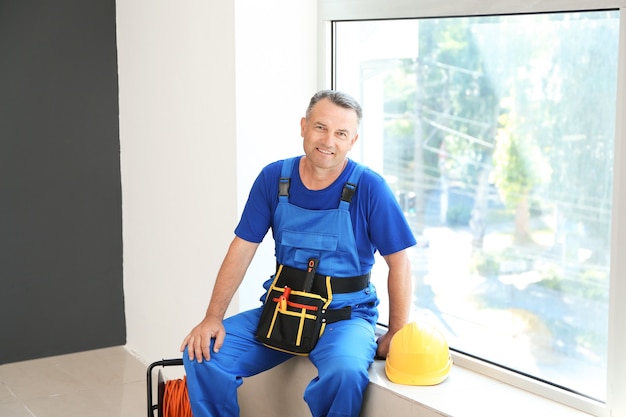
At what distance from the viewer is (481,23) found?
9.25 feet

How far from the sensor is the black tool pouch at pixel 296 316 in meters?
2.72

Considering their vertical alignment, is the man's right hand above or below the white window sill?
above

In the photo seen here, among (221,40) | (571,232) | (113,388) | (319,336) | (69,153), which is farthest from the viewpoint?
(69,153)

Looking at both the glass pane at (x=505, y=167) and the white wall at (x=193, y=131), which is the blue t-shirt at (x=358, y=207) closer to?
the glass pane at (x=505, y=167)

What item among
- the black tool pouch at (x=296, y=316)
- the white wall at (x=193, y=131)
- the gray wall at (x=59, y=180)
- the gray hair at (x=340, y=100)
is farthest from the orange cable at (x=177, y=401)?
the gray wall at (x=59, y=180)

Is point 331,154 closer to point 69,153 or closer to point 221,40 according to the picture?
point 221,40

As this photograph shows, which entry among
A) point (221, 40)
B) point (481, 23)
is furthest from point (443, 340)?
point (221, 40)

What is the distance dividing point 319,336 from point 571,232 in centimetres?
83

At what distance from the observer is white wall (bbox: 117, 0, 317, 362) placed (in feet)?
11.0

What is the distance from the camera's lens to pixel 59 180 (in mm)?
4277

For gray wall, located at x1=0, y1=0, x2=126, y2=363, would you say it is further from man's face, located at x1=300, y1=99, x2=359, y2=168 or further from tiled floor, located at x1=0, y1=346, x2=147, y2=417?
man's face, located at x1=300, y1=99, x2=359, y2=168

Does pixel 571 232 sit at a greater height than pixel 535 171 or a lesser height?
lesser

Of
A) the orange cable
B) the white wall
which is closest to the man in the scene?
the orange cable

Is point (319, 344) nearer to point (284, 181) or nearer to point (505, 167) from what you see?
point (284, 181)
